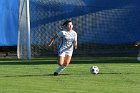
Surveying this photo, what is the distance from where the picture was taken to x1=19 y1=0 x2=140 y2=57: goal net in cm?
3416

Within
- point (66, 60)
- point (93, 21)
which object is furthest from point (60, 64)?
point (93, 21)

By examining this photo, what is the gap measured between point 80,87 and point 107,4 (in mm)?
19181

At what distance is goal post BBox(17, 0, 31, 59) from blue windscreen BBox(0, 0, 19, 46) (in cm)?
70

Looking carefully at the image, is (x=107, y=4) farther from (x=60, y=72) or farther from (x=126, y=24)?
(x=60, y=72)

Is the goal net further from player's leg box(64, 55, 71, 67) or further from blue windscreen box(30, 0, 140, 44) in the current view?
player's leg box(64, 55, 71, 67)

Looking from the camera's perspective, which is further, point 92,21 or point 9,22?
point 9,22

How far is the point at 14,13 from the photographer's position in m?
34.5

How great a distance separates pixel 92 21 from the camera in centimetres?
3434

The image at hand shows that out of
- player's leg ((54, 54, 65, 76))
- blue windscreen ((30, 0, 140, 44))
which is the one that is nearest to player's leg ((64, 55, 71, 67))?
player's leg ((54, 54, 65, 76))

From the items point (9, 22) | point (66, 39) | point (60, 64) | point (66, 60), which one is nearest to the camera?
point (60, 64)

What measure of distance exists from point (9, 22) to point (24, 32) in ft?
5.40

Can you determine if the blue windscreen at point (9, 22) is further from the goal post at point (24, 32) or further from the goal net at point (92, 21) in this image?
the goal net at point (92, 21)

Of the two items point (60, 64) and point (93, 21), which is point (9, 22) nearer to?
point (93, 21)

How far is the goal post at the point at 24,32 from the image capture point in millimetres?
33156
